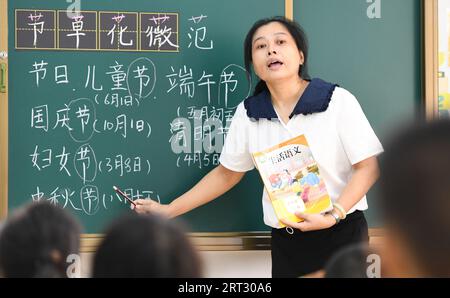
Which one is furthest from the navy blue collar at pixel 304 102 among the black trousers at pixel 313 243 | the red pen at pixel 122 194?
the red pen at pixel 122 194

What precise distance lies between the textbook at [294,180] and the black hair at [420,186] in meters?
1.58

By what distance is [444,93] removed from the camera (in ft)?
9.07

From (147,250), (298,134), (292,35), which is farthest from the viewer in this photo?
(292,35)

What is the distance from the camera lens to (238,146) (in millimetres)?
2453

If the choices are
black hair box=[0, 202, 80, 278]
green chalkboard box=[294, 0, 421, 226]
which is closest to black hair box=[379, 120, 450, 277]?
black hair box=[0, 202, 80, 278]

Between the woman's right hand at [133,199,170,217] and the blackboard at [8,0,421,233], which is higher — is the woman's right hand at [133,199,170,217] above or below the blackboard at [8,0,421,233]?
below

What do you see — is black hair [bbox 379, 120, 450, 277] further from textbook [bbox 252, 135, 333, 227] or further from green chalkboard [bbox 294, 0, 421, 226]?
green chalkboard [bbox 294, 0, 421, 226]

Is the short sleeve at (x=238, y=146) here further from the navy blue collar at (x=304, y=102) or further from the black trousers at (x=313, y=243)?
the black trousers at (x=313, y=243)

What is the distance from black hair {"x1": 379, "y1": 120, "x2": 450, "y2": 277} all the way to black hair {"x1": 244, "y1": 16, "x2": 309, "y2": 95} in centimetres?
182

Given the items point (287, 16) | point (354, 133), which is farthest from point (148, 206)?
point (287, 16)

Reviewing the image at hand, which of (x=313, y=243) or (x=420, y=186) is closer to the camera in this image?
(x=420, y=186)

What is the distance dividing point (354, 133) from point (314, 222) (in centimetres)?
39

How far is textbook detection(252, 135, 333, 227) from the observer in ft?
7.38

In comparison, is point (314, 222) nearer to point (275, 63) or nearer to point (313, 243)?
point (313, 243)
